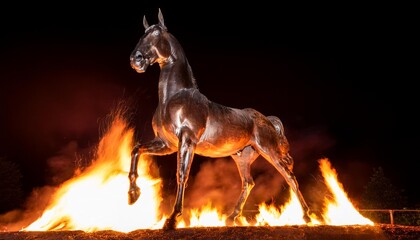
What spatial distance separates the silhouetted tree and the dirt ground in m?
31.3

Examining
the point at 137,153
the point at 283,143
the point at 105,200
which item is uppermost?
the point at 283,143

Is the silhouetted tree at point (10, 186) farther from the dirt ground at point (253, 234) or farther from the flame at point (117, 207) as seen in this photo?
the dirt ground at point (253, 234)

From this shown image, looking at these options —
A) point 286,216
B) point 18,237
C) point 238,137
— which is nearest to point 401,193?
point 286,216

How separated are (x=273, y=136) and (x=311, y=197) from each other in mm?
21365

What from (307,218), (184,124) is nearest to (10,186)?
(184,124)

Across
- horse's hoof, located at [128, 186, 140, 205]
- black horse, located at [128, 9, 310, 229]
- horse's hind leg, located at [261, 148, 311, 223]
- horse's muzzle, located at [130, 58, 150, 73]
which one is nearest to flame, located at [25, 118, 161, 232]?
horse's hoof, located at [128, 186, 140, 205]

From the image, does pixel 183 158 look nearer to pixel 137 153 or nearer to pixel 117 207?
pixel 137 153

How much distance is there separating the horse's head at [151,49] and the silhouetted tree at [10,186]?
31051 millimetres

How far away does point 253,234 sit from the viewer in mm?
4188

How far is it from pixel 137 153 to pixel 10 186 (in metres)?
32.7

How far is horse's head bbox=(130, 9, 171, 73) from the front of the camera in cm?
555

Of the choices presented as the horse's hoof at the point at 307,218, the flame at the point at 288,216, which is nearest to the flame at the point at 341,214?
the horse's hoof at the point at 307,218

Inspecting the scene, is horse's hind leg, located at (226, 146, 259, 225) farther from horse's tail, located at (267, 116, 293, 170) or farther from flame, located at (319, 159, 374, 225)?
flame, located at (319, 159, 374, 225)

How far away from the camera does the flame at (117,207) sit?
5786mm
